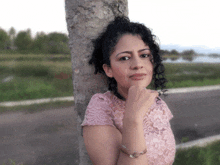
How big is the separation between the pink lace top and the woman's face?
164 millimetres

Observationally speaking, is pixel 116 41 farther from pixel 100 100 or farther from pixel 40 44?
pixel 40 44

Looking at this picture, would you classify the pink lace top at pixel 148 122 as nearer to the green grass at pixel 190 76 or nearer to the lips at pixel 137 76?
the lips at pixel 137 76

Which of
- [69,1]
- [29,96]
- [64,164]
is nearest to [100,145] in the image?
[69,1]

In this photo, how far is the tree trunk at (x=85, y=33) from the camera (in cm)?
163

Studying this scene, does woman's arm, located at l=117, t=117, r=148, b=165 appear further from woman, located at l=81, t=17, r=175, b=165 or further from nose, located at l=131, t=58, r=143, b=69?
nose, located at l=131, t=58, r=143, b=69

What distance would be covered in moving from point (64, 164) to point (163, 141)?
2416 millimetres

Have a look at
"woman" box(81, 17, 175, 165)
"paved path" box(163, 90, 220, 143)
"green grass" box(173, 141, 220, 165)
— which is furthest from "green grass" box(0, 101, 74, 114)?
"woman" box(81, 17, 175, 165)

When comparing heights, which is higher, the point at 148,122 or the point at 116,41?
the point at 116,41

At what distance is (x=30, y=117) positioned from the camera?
5.58m

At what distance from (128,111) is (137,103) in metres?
0.07

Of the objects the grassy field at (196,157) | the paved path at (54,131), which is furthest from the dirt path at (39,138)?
the grassy field at (196,157)

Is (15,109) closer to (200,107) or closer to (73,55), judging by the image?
(73,55)

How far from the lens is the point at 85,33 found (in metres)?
1.65

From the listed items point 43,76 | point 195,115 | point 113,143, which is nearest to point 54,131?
point 113,143
